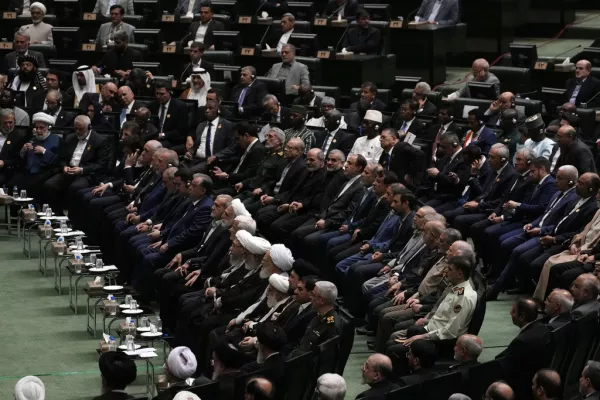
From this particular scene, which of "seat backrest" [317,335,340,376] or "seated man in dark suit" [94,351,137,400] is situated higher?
"seated man in dark suit" [94,351,137,400]

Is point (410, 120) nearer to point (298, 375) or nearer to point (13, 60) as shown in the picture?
point (298, 375)

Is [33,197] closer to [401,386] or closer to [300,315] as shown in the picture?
[300,315]

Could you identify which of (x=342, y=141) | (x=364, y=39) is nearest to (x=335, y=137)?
(x=342, y=141)

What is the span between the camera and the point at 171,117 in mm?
15023

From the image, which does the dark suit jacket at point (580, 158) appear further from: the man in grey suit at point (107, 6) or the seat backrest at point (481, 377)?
the man in grey suit at point (107, 6)

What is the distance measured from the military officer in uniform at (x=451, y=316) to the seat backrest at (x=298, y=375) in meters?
0.94

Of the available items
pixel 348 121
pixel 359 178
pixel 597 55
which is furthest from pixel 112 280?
pixel 597 55

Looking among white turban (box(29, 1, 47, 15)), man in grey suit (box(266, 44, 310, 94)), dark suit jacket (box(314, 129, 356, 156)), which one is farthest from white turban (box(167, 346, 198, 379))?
white turban (box(29, 1, 47, 15))

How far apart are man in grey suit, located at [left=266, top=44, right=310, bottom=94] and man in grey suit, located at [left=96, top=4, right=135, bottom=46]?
273cm

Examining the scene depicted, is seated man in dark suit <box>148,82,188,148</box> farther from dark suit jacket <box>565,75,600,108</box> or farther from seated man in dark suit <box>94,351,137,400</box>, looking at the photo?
seated man in dark suit <box>94,351,137,400</box>

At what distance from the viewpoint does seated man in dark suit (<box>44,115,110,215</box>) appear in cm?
1416

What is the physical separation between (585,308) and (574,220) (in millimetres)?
2050

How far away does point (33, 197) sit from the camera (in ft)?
47.0

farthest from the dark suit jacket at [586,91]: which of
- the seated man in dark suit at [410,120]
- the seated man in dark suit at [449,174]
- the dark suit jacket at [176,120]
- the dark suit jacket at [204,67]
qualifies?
the dark suit jacket at [204,67]
